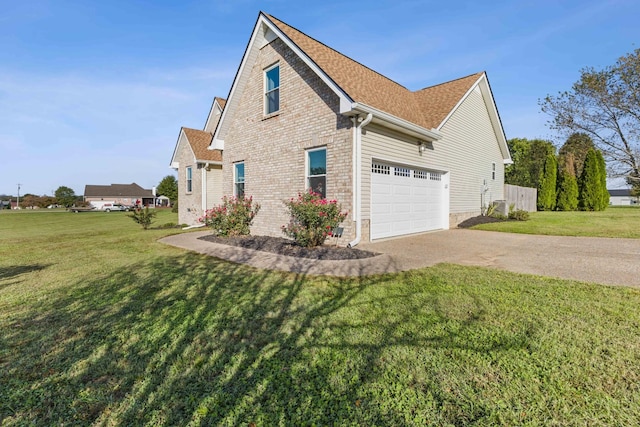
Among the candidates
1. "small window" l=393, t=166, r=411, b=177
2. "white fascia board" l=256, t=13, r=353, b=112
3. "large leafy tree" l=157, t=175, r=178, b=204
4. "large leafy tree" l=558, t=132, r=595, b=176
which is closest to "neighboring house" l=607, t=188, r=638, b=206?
"large leafy tree" l=558, t=132, r=595, b=176

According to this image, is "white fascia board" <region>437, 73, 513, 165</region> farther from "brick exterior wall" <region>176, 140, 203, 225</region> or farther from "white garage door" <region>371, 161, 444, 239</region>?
"brick exterior wall" <region>176, 140, 203, 225</region>

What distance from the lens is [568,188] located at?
2139 cm

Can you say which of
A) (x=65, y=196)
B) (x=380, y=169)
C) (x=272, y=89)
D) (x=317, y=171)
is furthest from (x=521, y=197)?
(x=65, y=196)

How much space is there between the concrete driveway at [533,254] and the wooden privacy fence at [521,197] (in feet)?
30.2

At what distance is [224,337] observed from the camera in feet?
9.89

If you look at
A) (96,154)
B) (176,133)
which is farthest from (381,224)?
(96,154)

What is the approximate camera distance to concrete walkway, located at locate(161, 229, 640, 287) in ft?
17.7

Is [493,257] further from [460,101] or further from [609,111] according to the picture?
[609,111]

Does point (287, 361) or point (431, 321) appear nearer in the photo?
point (287, 361)

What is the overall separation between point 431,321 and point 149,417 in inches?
107

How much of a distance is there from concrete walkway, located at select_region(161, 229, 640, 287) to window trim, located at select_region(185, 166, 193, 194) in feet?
29.1

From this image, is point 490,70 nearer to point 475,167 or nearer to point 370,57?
point 475,167

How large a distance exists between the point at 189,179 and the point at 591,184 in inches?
1064

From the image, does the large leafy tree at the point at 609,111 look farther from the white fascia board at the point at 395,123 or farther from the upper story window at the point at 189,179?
the upper story window at the point at 189,179
